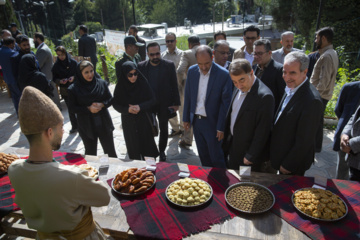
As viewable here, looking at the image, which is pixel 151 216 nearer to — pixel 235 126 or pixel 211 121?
pixel 235 126

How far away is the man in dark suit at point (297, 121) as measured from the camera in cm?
236

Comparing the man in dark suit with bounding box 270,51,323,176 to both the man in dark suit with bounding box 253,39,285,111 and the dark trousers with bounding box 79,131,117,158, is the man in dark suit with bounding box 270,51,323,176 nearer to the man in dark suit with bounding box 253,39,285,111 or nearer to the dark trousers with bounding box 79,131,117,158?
the man in dark suit with bounding box 253,39,285,111

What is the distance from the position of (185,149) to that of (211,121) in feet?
5.19

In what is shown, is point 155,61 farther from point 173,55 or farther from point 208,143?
point 208,143

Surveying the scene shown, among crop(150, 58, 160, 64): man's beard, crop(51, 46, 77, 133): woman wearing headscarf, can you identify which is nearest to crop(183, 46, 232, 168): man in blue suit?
crop(150, 58, 160, 64): man's beard

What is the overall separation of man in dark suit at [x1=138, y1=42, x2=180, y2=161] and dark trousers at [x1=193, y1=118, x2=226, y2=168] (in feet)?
2.70

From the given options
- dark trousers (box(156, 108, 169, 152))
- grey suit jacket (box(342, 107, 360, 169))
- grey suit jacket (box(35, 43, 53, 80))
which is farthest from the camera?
grey suit jacket (box(35, 43, 53, 80))

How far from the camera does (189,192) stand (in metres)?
2.18

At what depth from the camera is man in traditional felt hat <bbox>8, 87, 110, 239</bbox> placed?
4.47 ft

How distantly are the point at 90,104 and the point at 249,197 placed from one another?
2.58 m

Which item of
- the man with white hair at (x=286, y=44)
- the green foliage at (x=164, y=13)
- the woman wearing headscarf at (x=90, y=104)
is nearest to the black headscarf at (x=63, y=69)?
the woman wearing headscarf at (x=90, y=104)

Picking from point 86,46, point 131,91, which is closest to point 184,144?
point 131,91

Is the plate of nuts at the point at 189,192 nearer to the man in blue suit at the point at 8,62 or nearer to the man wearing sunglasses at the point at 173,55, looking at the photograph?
the man wearing sunglasses at the point at 173,55

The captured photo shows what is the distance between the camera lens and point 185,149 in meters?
4.93
